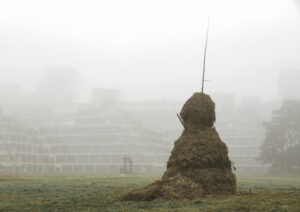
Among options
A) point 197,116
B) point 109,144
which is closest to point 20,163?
point 109,144

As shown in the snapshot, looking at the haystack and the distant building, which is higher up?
the haystack

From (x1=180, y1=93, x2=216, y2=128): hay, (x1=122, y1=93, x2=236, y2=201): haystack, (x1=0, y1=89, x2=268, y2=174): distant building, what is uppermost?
(x1=180, y1=93, x2=216, y2=128): hay

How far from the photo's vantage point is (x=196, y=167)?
19.6 metres

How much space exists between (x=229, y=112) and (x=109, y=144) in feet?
168

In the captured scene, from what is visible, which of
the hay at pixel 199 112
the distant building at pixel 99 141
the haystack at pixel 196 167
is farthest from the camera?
the distant building at pixel 99 141

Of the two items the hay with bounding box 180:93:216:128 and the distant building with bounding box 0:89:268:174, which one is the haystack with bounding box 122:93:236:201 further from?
the distant building with bounding box 0:89:268:174

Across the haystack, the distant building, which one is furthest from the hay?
the distant building

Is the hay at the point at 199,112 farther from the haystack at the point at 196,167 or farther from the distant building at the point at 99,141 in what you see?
the distant building at the point at 99,141

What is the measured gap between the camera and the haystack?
18266mm

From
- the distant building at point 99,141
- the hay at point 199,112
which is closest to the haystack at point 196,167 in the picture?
the hay at point 199,112

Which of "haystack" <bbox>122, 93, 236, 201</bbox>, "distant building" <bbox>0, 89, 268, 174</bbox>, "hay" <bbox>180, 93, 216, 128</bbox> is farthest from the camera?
"distant building" <bbox>0, 89, 268, 174</bbox>

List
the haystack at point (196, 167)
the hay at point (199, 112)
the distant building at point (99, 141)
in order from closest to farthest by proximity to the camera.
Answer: the haystack at point (196, 167) → the hay at point (199, 112) → the distant building at point (99, 141)

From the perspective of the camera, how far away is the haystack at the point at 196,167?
1827 centimetres

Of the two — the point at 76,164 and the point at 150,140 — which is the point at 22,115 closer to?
the point at 76,164
